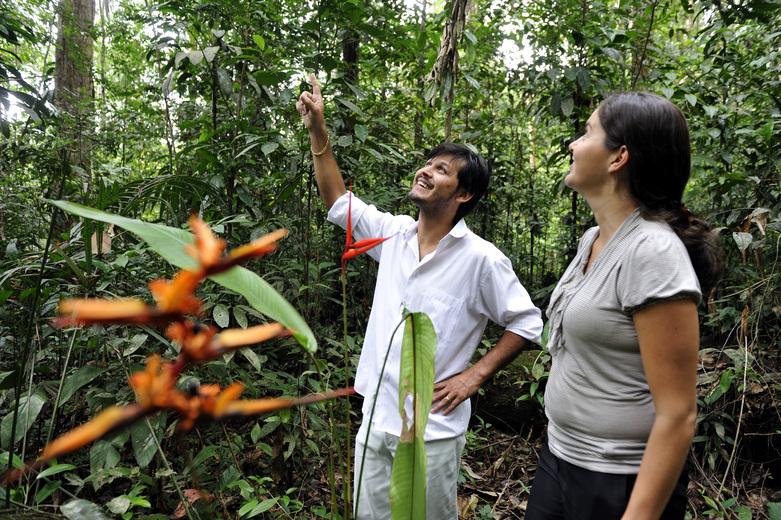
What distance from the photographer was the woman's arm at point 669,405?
766 millimetres

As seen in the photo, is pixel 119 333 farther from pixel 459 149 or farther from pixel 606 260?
pixel 606 260

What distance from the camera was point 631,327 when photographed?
33.5 inches

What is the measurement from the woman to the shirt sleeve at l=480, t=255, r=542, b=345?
39 centimetres

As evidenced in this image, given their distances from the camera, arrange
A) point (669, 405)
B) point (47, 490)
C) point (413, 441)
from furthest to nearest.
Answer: point (47, 490) → point (669, 405) → point (413, 441)

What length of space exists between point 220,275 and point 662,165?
0.83 meters

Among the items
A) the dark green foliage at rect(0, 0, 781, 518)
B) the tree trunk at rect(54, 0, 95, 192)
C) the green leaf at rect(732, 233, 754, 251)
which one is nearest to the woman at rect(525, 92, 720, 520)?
the dark green foliage at rect(0, 0, 781, 518)

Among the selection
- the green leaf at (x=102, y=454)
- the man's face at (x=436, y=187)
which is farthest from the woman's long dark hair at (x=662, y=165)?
the green leaf at (x=102, y=454)

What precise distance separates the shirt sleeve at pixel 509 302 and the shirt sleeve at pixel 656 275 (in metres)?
0.58

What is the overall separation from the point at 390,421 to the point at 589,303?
0.71 metres

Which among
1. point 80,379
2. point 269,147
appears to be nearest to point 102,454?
point 80,379

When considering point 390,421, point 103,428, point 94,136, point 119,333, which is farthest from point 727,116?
point 94,136

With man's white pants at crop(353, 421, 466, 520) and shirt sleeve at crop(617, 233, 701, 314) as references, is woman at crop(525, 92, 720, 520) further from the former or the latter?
man's white pants at crop(353, 421, 466, 520)

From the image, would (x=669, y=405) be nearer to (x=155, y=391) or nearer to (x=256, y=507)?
(x=155, y=391)

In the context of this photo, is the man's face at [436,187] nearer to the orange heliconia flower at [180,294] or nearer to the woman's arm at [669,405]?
the woman's arm at [669,405]
